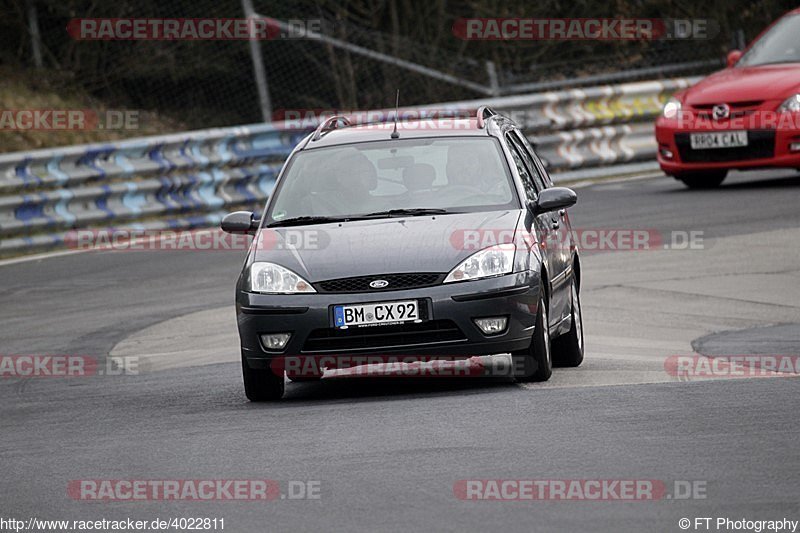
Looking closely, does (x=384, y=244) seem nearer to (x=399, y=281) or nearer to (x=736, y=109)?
(x=399, y=281)

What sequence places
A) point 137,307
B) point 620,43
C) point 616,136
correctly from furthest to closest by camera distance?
point 620,43 < point 616,136 < point 137,307

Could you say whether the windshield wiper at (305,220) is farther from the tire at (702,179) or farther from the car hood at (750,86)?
the tire at (702,179)

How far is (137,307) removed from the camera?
1455cm

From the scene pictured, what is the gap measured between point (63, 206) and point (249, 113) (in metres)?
4.90

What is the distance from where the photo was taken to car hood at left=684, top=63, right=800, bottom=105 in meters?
18.3

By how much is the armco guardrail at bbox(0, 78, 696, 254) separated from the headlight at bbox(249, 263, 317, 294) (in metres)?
10.3

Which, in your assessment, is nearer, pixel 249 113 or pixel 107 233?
pixel 107 233

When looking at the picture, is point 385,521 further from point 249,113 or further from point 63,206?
point 249,113

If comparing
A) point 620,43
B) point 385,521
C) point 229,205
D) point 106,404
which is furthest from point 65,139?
point 385,521

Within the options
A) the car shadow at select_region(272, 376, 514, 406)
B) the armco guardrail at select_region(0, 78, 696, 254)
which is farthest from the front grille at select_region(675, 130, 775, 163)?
the car shadow at select_region(272, 376, 514, 406)

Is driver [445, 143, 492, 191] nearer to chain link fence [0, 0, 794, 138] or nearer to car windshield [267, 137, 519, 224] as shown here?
car windshield [267, 137, 519, 224]

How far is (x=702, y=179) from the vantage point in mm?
19922

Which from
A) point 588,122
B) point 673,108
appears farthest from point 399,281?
point 588,122

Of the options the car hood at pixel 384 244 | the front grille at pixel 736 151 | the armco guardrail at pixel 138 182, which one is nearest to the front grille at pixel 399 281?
the car hood at pixel 384 244
